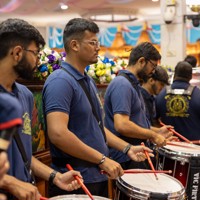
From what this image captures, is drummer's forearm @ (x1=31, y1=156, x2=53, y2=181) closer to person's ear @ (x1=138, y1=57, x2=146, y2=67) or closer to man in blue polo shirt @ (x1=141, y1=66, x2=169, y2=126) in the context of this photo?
person's ear @ (x1=138, y1=57, x2=146, y2=67)

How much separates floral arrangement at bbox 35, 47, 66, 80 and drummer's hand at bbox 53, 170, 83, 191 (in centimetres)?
124

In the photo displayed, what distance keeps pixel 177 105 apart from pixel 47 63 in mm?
1631

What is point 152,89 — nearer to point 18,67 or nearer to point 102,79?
point 102,79

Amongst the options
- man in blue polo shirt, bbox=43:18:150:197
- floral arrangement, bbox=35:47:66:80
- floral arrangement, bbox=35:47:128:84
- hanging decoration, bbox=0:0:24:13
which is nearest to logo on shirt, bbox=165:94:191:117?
floral arrangement, bbox=35:47:128:84

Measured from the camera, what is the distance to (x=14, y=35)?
75.3 inches

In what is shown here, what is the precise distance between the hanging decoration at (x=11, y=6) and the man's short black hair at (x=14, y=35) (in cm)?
1050

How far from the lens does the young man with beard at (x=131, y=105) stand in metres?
3.00

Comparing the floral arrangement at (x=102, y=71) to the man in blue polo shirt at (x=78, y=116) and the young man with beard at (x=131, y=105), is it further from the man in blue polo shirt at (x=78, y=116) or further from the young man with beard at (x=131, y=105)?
the man in blue polo shirt at (x=78, y=116)

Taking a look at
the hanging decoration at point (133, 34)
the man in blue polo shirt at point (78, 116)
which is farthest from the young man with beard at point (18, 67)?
the hanging decoration at point (133, 34)

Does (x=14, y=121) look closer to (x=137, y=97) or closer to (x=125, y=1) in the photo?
(x=137, y=97)

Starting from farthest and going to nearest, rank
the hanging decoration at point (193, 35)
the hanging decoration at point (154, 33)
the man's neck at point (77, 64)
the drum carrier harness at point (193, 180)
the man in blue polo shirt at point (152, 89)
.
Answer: the hanging decoration at point (154, 33) → the hanging decoration at point (193, 35) → the man in blue polo shirt at point (152, 89) → the drum carrier harness at point (193, 180) → the man's neck at point (77, 64)

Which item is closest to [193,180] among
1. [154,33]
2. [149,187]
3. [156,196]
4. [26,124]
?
[149,187]

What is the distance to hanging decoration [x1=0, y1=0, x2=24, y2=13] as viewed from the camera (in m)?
12.1

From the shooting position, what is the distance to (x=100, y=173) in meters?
2.48
